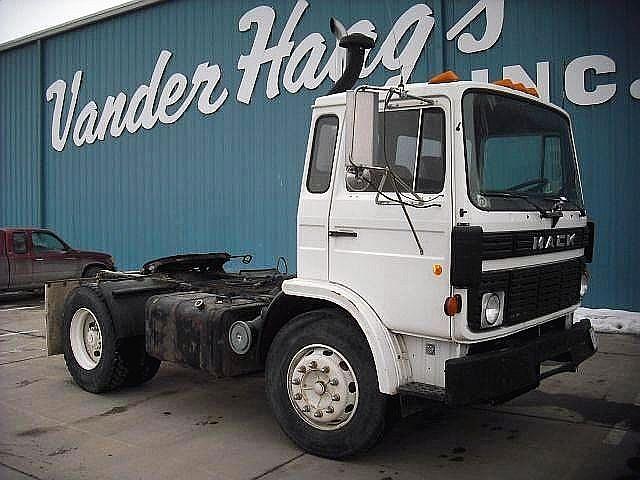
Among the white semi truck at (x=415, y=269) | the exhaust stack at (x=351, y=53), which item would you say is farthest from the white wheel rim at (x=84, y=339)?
the exhaust stack at (x=351, y=53)

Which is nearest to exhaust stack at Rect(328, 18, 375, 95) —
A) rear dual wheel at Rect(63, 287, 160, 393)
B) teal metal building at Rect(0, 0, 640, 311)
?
rear dual wheel at Rect(63, 287, 160, 393)

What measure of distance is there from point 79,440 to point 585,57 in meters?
8.28

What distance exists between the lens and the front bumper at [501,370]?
4102 millimetres

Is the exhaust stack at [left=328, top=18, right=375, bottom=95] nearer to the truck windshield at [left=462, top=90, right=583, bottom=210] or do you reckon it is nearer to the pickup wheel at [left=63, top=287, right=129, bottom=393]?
the truck windshield at [left=462, top=90, right=583, bottom=210]

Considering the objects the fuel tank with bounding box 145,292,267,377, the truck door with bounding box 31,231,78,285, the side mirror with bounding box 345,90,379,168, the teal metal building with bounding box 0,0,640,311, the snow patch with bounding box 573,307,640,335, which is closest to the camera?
the side mirror with bounding box 345,90,379,168

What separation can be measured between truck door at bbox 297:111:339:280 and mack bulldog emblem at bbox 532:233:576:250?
1437mm

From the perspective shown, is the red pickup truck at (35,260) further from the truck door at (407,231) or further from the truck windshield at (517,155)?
the truck windshield at (517,155)

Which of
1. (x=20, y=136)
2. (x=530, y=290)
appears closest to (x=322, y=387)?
(x=530, y=290)

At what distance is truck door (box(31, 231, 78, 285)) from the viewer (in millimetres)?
13328

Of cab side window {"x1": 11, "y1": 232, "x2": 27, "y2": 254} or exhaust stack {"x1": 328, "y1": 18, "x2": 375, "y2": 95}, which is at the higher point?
exhaust stack {"x1": 328, "y1": 18, "x2": 375, "y2": 95}

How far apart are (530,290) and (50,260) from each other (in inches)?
438

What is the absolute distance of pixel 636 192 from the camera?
372 inches

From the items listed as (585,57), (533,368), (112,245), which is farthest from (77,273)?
(533,368)

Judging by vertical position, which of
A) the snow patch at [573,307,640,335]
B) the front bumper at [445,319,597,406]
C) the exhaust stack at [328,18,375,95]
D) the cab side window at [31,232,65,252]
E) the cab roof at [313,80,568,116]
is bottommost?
the snow patch at [573,307,640,335]
